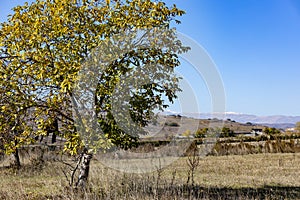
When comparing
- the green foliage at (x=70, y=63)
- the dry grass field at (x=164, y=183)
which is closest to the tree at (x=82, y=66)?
the green foliage at (x=70, y=63)

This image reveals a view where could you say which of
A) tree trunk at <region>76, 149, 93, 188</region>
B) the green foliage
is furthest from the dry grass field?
the green foliage

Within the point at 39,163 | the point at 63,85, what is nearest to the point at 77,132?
the point at 63,85

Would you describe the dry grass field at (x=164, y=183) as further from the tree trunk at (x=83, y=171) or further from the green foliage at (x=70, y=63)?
the green foliage at (x=70, y=63)

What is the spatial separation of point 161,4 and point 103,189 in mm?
4111

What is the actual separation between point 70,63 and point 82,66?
0.37 meters

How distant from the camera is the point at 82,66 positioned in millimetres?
6195

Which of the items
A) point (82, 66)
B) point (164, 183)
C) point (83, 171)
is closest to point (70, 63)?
point (82, 66)

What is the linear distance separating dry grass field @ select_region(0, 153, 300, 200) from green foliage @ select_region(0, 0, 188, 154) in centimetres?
117

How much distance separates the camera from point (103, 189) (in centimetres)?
776

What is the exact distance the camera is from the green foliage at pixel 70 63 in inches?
249

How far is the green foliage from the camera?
6312 mm

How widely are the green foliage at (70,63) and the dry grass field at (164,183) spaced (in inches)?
45.9

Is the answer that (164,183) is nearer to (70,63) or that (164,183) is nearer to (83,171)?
(83,171)

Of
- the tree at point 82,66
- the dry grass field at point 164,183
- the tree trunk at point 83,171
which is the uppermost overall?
the tree at point 82,66
